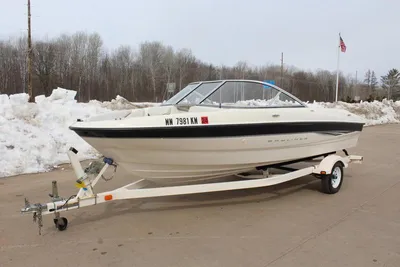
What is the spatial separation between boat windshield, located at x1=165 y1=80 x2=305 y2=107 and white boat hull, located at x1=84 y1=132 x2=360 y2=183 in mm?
559

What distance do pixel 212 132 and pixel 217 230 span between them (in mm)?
1179

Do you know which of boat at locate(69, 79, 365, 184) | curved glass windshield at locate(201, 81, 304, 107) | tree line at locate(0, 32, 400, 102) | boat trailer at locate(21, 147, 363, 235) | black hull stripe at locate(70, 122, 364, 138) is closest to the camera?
boat trailer at locate(21, 147, 363, 235)

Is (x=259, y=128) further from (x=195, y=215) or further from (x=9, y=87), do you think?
(x=9, y=87)

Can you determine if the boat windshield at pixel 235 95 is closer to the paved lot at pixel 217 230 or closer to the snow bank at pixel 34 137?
the paved lot at pixel 217 230

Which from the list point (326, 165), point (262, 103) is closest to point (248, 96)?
point (262, 103)

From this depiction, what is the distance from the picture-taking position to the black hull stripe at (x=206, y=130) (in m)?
3.96

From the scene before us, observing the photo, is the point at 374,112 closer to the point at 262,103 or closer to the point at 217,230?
the point at 262,103

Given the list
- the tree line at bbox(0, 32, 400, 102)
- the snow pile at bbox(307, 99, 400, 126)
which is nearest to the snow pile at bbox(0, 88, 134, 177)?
the snow pile at bbox(307, 99, 400, 126)

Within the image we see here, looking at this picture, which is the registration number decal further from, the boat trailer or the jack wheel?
the jack wheel

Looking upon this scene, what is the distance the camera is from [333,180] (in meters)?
5.72

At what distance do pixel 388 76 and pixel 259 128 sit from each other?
83313mm

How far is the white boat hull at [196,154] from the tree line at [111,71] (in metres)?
43.0

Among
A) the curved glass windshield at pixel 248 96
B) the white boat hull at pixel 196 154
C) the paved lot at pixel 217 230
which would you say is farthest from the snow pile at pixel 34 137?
the curved glass windshield at pixel 248 96

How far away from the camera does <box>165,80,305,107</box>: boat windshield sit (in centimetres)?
493
